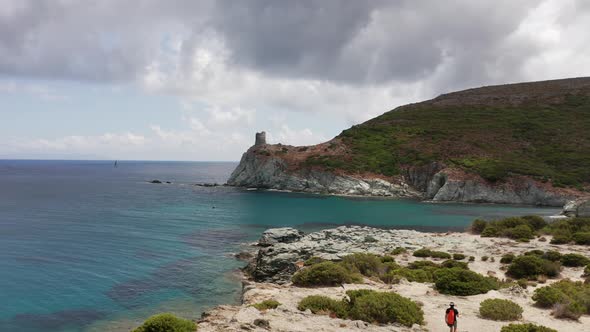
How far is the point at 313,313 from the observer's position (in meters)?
19.7

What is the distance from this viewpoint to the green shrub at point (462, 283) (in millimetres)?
24719

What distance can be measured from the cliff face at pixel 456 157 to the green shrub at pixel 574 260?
241 feet

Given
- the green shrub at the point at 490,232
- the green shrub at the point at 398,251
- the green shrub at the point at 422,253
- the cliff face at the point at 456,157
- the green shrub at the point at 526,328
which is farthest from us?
the cliff face at the point at 456,157

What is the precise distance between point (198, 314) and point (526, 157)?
120086 mm

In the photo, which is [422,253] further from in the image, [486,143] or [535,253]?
[486,143]

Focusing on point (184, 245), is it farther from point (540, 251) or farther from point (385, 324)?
point (540, 251)

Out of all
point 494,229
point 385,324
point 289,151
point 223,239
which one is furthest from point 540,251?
point 289,151

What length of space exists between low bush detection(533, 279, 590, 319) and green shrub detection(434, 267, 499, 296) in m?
3.24

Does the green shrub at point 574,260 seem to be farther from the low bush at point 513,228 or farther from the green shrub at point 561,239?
the low bush at point 513,228

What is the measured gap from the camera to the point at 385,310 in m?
19.0

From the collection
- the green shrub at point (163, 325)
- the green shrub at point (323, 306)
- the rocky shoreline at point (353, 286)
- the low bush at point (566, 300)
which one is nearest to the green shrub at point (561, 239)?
the rocky shoreline at point (353, 286)

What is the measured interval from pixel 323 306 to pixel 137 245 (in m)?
33.7

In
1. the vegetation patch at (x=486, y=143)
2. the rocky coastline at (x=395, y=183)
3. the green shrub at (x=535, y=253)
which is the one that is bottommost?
the green shrub at (x=535, y=253)

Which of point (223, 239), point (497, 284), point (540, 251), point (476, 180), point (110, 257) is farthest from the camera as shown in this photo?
point (476, 180)
